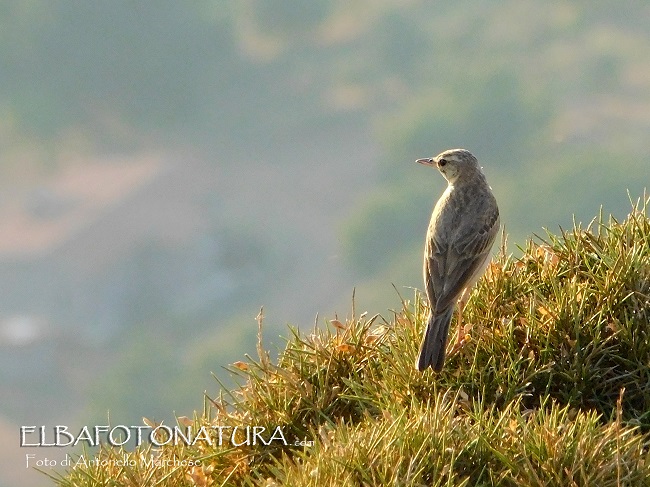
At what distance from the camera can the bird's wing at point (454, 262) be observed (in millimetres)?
8445

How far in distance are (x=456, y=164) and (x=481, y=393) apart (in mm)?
3006

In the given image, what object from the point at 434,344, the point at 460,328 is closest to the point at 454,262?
the point at 460,328

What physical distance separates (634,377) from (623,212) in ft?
7.93

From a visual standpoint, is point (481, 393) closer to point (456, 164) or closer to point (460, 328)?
point (460, 328)

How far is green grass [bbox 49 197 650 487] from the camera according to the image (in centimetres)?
646

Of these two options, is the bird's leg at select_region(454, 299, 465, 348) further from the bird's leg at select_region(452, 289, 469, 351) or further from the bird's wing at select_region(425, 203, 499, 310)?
the bird's wing at select_region(425, 203, 499, 310)

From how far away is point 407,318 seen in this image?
860 cm

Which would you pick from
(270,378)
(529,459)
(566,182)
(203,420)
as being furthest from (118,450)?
(566,182)

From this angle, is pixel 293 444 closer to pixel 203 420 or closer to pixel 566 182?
pixel 203 420

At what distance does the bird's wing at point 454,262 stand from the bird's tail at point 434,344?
0.71ft

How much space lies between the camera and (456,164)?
10.0 m

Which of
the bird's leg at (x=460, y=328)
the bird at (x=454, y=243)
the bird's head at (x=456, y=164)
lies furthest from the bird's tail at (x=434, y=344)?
the bird's head at (x=456, y=164)

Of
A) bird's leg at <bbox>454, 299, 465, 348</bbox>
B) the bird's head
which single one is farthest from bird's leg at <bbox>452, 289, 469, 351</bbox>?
the bird's head

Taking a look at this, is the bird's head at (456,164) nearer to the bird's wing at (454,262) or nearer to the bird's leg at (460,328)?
the bird's wing at (454,262)
